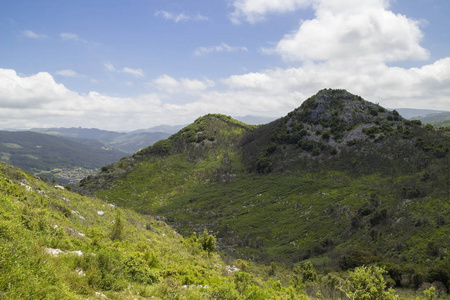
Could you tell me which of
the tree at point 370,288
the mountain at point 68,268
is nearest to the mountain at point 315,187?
the tree at point 370,288

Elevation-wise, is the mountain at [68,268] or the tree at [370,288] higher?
the mountain at [68,268]

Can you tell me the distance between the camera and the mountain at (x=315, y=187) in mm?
34688

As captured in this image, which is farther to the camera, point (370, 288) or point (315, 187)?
point (315, 187)

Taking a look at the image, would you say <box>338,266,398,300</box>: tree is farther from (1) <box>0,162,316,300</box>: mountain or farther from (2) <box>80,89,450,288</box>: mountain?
(2) <box>80,89,450,288</box>: mountain

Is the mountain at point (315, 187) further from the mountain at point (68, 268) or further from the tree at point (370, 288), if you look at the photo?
the mountain at point (68, 268)

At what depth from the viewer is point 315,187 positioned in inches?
2419

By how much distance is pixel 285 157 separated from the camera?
273 feet

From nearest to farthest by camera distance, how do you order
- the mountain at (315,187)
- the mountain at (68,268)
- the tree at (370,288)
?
1. the mountain at (68,268)
2. the tree at (370,288)
3. the mountain at (315,187)

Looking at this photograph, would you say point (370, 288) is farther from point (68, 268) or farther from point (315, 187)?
point (315, 187)

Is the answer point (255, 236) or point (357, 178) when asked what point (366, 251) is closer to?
point (255, 236)

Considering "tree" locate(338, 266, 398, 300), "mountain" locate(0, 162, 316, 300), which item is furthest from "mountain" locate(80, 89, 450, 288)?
"mountain" locate(0, 162, 316, 300)

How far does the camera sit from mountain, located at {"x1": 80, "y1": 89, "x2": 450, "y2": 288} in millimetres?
34688

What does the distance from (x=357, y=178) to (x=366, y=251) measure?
105ft

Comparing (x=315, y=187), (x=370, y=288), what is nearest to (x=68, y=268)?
(x=370, y=288)
